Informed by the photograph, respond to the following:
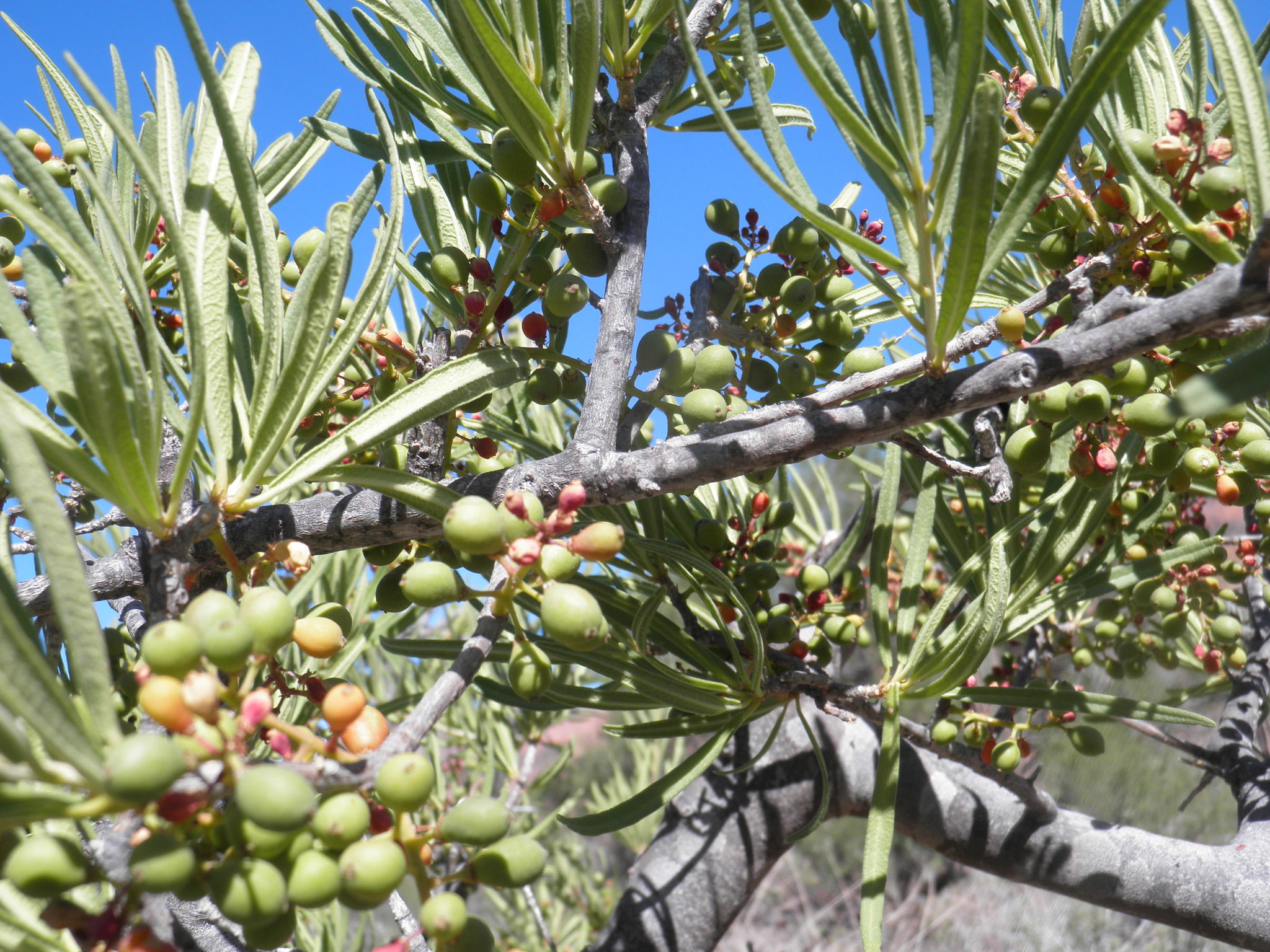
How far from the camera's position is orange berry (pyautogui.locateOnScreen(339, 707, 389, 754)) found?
47 cm

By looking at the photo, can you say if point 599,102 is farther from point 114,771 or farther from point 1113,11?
point 114,771

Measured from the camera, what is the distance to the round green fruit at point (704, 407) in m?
0.70

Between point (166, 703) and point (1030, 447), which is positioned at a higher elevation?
point (1030, 447)

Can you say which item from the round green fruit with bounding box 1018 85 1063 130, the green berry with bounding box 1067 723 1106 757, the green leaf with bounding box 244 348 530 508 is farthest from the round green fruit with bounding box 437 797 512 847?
the green berry with bounding box 1067 723 1106 757

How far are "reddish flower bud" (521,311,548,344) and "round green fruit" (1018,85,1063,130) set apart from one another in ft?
1.58

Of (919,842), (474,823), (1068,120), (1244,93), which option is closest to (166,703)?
(474,823)

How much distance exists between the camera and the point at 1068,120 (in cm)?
50

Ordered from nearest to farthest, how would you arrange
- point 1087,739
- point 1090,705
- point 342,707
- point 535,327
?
point 342,707, point 535,327, point 1090,705, point 1087,739

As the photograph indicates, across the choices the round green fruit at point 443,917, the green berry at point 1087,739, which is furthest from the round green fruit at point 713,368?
the green berry at point 1087,739

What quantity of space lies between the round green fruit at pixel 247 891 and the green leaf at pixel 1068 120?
543 mm

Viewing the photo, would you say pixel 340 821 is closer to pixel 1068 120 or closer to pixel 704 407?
pixel 704 407

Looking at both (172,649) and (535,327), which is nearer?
(172,649)

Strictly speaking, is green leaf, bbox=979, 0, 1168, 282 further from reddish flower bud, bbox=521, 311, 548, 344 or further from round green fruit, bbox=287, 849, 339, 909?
round green fruit, bbox=287, 849, 339, 909

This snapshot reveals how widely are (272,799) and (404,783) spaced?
64mm
